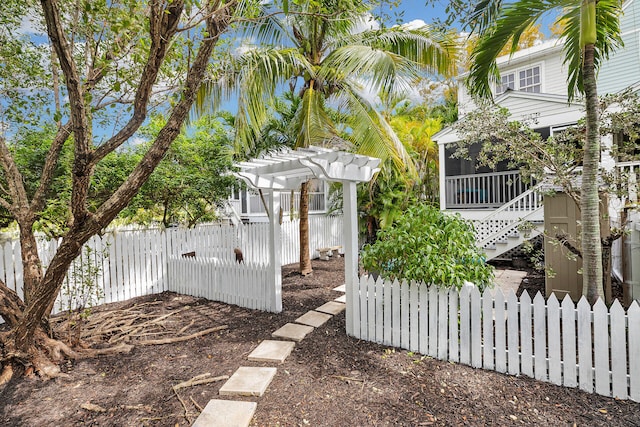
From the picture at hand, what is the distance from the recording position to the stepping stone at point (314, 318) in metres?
4.65

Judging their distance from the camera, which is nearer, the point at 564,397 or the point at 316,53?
the point at 564,397

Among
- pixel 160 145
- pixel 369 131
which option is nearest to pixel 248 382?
pixel 160 145

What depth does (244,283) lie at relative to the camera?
18.1 feet

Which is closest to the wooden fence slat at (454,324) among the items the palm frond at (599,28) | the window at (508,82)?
the palm frond at (599,28)

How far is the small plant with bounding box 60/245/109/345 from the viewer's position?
391 cm

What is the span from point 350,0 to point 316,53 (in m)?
3.90

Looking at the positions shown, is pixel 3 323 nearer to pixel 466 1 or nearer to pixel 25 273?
pixel 25 273

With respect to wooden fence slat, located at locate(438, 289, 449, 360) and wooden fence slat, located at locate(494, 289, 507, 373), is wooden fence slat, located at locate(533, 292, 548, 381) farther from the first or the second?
wooden fence slat, located at locate(438, 289, 449, 360)

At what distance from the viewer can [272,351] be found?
12.3 feet

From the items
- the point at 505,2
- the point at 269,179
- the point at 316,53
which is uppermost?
the point at 316,53

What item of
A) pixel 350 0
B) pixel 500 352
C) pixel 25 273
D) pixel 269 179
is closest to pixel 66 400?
pixel 25 273

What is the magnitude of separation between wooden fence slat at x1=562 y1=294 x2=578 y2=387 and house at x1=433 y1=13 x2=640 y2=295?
4763 millimetres

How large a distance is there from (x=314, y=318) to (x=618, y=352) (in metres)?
3.38

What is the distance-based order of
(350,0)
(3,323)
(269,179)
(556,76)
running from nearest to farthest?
(350,0), (3,323), (269,179), (556,76)
